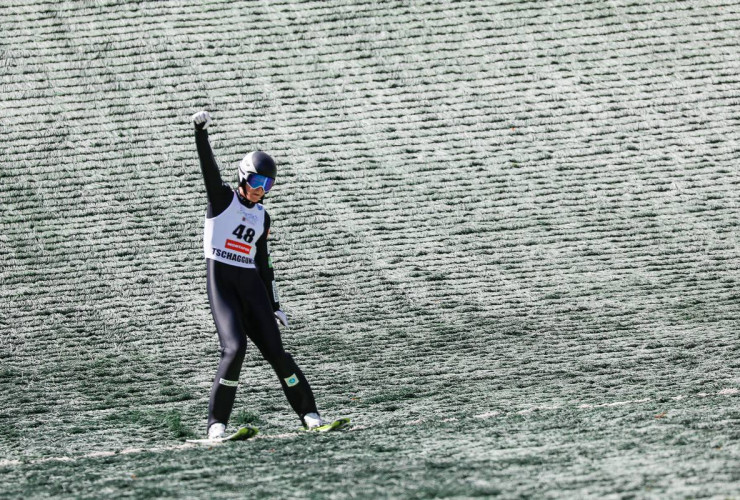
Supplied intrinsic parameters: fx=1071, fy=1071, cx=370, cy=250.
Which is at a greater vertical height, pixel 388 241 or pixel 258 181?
pixel 258 181

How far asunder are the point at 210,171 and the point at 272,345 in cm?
100

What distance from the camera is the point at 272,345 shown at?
19.0 feet

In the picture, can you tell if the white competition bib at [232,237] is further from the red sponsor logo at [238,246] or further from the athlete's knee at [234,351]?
the athlete's knee at [234,351]

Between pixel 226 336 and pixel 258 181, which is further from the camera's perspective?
pixel 258 181

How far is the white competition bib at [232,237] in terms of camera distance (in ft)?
19.1

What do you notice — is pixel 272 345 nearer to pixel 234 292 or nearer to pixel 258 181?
pixel 234 292

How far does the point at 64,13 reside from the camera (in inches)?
532

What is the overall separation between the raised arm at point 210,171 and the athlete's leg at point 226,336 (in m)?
0.31

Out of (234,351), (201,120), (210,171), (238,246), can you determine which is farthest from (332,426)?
(201,120)

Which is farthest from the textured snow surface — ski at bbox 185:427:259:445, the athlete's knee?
the athlete's knee

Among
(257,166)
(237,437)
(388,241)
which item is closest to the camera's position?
(237,437)

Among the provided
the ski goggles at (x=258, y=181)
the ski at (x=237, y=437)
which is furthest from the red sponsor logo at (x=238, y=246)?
the ski at (x=237, y=437)

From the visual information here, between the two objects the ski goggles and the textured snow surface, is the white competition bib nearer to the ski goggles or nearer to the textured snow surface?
the ski goggles

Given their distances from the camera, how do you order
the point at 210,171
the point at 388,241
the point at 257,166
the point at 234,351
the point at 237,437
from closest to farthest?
the point at 237,437
the point at 234,351
the point at 210,171
the point at 257,166
the point at 388,241
